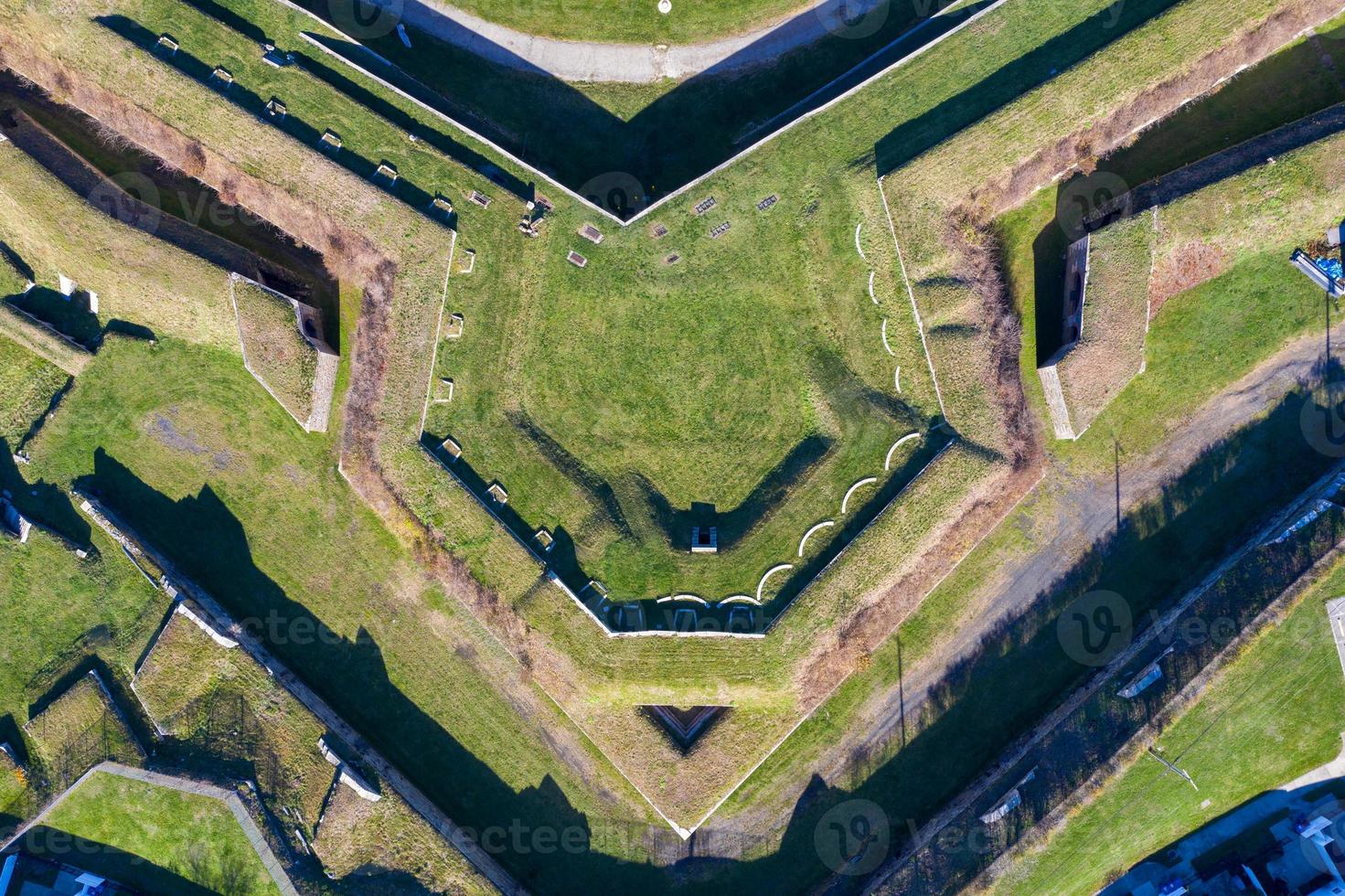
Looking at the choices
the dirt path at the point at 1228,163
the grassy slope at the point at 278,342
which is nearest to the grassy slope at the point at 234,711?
the grassy slope at the point at 278,342

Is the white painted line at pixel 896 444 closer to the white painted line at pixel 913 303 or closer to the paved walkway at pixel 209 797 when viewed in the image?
the white painted line at pixel 913 303

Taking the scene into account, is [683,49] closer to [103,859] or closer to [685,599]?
[685,599]

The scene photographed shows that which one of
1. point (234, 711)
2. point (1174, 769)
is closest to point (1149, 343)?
point (1174, 769)

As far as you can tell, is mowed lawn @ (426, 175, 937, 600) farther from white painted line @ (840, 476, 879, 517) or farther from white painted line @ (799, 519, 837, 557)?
white painted line @ (799, 519, 837, 557)

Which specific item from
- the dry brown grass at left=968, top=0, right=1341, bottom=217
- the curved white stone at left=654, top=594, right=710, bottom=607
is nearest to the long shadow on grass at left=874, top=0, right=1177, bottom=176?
the dry brown grass at left=968, top=0, right=1341, bottom=217

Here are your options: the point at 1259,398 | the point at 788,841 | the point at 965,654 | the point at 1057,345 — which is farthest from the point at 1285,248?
the point at 788,841

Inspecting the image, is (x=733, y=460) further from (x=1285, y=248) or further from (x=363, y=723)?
(x=1285, y=248)
